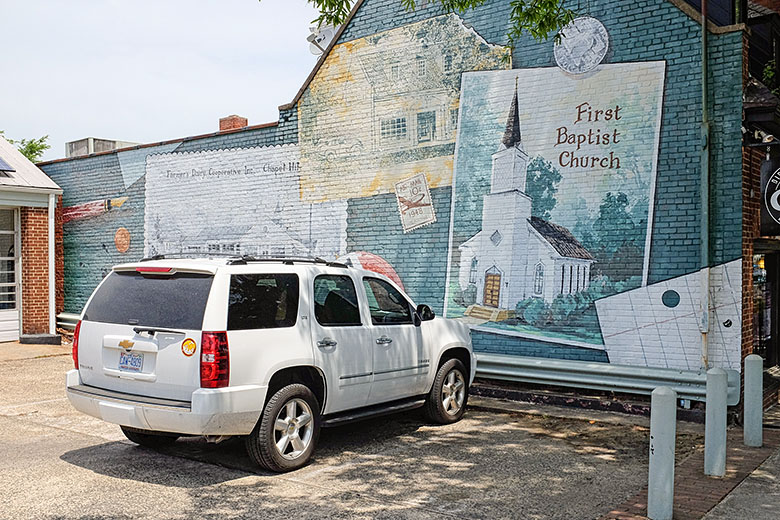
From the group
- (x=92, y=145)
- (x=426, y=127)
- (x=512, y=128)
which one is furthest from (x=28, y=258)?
(x=512, y=128)

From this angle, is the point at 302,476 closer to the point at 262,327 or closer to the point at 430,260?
the point at 262,327

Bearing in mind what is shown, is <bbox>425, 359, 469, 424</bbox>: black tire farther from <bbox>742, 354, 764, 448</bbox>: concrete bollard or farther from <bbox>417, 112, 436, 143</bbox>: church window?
<bbox>417, 112, 436, 143</bbox>: church window

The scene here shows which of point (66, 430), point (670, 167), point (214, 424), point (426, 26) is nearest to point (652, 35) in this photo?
point (670, 167)

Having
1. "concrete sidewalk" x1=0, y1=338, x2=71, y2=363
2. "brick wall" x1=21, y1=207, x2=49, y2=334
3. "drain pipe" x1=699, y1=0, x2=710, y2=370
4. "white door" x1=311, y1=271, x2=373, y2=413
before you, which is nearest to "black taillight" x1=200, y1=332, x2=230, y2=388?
"white door" x1=311, y1=271, x2=373, y2=413

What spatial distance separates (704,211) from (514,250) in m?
2.67

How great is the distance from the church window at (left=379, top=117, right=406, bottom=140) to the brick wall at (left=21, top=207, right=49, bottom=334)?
9.18m

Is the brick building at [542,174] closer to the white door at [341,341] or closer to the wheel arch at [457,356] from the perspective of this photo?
the wheel arch at [457,356]

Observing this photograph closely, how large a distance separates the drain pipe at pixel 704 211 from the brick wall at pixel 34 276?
45.3 feet

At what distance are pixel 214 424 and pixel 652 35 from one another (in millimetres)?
7357

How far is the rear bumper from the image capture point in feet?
20.4

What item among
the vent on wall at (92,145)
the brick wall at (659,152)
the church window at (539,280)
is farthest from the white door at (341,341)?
the vent on wall at (92,145)

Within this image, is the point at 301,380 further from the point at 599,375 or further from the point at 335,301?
the point at 599,375

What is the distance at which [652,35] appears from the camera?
9867 mm

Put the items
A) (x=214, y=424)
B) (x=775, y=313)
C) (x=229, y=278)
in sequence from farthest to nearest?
(x=775, y=313) < (x=229, y=278) < (x=214, y=424)
